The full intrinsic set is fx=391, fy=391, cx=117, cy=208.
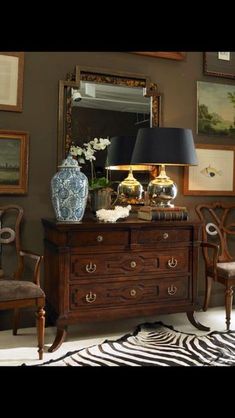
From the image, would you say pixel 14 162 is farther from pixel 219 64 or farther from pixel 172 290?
pixel 219 64

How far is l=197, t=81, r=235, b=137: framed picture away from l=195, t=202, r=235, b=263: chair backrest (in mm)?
704

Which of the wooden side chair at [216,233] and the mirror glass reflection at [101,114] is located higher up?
the mirror glass reflection at [101,114]

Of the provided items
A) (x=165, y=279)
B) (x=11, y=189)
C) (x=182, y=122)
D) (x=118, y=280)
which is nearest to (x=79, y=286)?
(x=118, y=280)

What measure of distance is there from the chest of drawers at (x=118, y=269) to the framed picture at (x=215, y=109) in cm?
116

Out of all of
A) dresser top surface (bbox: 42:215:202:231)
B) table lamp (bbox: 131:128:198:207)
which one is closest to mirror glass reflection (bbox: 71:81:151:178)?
table lamp (bbox: 131:128:198:207)

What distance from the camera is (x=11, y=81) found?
3.04 meters

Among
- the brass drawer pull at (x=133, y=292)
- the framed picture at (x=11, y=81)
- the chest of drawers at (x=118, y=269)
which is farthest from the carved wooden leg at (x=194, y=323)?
the framed picture at (x=11, y=81)

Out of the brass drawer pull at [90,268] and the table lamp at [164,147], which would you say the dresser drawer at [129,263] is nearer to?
the brass drawer pull at [90,268]

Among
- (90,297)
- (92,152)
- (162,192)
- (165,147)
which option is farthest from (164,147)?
(90,297)

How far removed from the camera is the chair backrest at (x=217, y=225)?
363 cm

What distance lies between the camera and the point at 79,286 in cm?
269

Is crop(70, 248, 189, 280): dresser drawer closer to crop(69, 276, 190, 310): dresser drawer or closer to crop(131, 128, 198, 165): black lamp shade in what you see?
crop(69, 276, 190, 310): dresser drawer
